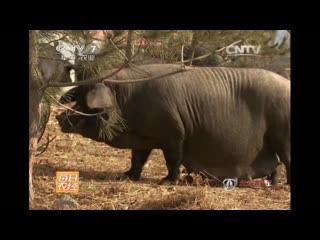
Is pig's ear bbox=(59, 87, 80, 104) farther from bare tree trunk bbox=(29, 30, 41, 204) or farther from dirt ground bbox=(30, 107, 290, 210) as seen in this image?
bare tree trunk bbox=(29, 30, 41, 204)

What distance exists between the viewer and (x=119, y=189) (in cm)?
528

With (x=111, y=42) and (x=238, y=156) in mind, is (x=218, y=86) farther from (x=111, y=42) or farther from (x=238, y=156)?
(x=111, y=42)

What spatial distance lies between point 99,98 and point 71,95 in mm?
227

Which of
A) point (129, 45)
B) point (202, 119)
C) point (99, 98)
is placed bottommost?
point (202, 119)

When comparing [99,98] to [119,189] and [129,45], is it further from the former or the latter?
[129,45]

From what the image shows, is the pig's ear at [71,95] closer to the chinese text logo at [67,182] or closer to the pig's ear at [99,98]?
the pig's ear at [99,98]

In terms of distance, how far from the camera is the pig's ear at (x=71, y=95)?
5.57 meters

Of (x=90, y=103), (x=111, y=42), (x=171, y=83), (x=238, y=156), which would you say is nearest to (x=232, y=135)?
(x=238, y=156)

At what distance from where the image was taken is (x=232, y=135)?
235 inches

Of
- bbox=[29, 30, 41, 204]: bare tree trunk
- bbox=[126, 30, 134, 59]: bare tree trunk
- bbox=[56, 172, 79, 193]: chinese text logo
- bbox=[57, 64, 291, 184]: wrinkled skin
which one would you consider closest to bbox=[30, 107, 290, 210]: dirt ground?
bbox=[56, 172, 79, 193]: chinese text logo

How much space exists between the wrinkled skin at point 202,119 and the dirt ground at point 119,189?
0.22 metres

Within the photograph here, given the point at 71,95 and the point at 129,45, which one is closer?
the point at 129,45

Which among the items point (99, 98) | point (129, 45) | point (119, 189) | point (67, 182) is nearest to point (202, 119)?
point (99, 98)

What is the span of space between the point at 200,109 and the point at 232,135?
0.35 meters
